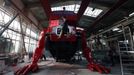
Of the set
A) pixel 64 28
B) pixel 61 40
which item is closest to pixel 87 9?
pixel 61 40

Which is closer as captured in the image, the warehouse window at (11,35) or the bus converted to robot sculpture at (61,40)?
the bus converted to robot sculpture at (61,40)

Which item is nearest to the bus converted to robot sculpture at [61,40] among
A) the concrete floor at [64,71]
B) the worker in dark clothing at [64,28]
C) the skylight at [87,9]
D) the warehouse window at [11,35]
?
the worker in dark clothing at [64,28]

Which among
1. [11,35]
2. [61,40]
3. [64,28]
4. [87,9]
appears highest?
[87,9]

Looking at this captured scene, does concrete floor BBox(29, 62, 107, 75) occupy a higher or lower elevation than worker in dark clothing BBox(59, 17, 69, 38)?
lower

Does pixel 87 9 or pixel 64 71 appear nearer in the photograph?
pixel 64 71

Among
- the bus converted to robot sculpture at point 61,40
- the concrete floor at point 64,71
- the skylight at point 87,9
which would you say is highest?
the skylight at point 87,9

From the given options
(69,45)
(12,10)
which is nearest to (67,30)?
(69,45)

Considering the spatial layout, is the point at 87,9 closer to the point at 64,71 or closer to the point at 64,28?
the point at 64,28

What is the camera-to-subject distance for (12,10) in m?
15.4

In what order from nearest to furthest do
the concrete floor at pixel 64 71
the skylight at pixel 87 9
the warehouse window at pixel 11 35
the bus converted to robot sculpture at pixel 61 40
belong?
the concrete floor at pixel 64 71, the bus converted to robot sculpture at pixel 61 40, the warehouse window at pixel 11 35, the skylight at pixel 87 9

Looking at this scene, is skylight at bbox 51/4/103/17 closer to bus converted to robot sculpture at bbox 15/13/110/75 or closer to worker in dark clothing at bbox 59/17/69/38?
bus converted to robot sculpture at bbox 15/13/110/75

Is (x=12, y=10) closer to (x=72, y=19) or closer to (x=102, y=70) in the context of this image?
(x=72, y=19)

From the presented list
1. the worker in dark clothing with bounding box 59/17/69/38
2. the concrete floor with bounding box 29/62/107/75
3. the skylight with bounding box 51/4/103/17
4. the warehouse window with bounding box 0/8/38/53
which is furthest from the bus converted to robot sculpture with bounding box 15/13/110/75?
Result: the skylight with bounding box 51/4/103/17

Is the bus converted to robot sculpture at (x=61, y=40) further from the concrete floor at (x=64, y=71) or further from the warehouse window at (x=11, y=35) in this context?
the warehouse window at (x=11, y=35)
